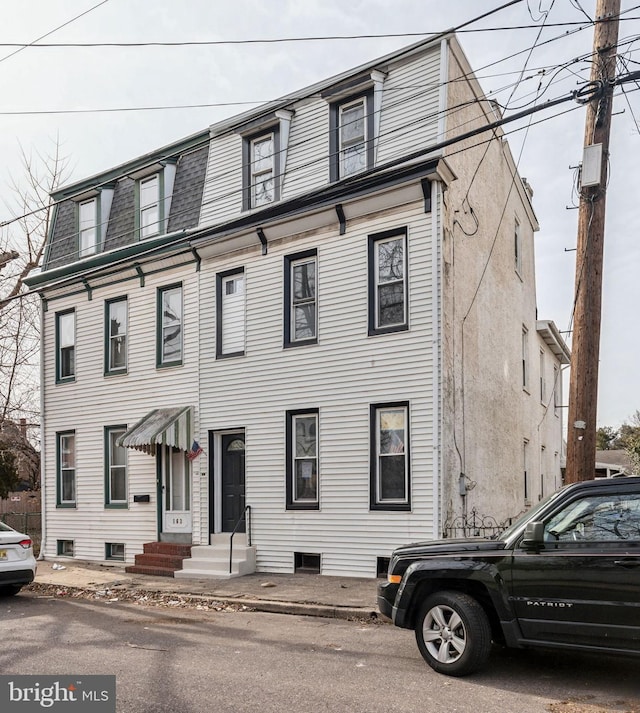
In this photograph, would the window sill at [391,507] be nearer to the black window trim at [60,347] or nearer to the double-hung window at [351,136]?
the double-hung window at [351,136]

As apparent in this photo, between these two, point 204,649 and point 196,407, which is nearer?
point 204,649

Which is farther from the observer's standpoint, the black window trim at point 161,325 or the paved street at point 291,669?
the black window trim at point 161,325

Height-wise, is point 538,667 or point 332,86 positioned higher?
point 332,86

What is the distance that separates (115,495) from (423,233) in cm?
987

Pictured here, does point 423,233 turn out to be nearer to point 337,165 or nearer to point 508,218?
point 337,165

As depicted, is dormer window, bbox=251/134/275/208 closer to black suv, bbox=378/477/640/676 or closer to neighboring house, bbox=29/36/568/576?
neighboring house, bbox=29/36/568/576

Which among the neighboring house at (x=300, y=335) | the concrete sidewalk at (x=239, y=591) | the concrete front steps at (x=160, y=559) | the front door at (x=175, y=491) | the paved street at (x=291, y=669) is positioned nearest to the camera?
the paved street at (x=291, y=669)

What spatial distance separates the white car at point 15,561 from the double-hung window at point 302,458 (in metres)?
4.80

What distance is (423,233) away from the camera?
13.5 meters

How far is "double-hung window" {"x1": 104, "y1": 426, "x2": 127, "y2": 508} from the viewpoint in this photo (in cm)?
1800

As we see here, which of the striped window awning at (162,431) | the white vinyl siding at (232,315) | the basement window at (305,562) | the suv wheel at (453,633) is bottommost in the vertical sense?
the basement window at (305,562)

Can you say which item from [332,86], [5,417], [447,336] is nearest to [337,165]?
A: [332,86]

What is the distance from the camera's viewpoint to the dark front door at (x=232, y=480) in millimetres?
15859

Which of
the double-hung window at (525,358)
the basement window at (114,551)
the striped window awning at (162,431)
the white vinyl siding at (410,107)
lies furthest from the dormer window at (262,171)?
the basement window at (114,551)
